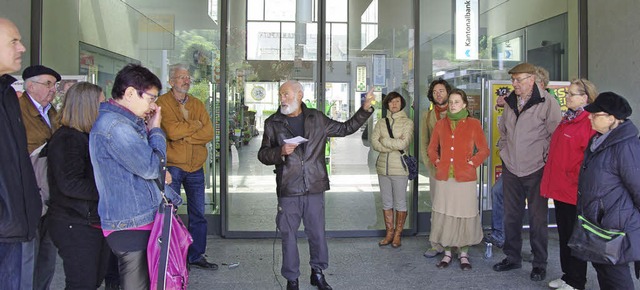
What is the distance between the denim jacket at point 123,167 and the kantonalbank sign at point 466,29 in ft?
15.0

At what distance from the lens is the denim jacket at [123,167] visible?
2.52m

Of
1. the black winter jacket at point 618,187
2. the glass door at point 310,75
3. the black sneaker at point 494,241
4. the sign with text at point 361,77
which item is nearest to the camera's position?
the black winter jacket at point 618,187

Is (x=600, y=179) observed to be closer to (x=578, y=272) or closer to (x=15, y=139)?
(x=578, y=272)

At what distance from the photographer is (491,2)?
635 cm

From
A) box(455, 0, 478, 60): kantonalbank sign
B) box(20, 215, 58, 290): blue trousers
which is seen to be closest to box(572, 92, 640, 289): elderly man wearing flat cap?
box(455, 0, 478, 60): kantonalbank sign

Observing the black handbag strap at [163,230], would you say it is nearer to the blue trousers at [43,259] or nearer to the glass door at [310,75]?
the blue trousers at [43,259]

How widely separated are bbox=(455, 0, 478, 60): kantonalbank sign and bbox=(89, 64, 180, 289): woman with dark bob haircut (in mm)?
4488

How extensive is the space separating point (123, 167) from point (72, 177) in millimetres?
501

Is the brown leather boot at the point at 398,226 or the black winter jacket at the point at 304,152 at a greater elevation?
the black winter jacket at the point at 304,152

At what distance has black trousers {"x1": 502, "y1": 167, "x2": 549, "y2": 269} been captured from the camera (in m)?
4.54

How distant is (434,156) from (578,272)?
5.15ft

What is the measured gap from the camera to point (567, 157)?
13.5ft

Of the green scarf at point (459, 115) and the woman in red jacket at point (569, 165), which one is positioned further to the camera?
the green scarf at point (459, 115)

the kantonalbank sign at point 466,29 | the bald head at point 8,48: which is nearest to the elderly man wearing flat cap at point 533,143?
the kantonalbank sign at point 466,29
